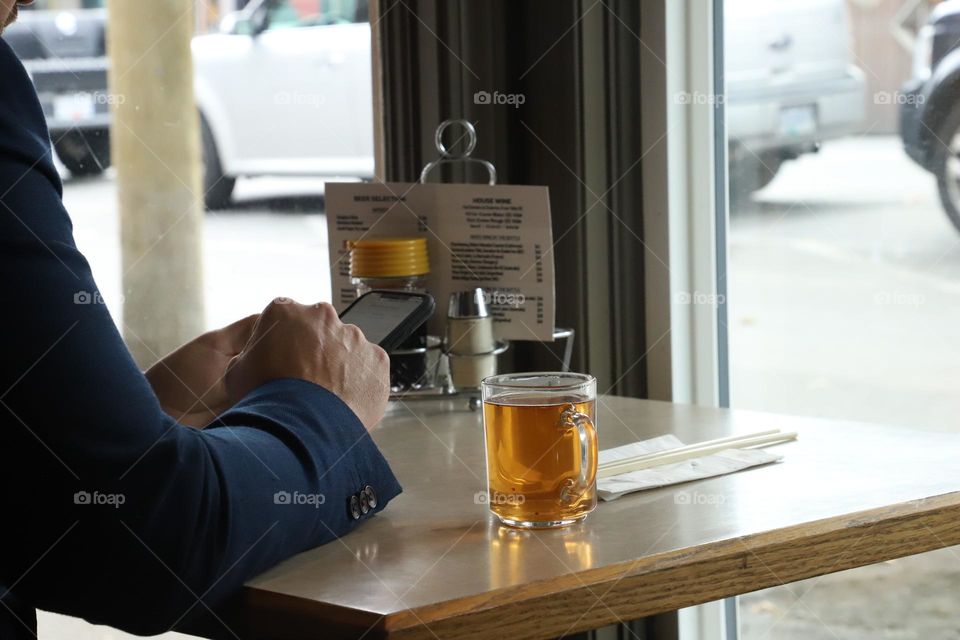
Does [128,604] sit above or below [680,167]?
below

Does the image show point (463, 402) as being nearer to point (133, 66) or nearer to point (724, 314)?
point (724, 314)

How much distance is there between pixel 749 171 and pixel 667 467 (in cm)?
85

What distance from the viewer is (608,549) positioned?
38.0 inches

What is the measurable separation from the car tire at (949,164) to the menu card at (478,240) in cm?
58

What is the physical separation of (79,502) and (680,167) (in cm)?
127

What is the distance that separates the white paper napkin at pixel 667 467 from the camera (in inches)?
44.6

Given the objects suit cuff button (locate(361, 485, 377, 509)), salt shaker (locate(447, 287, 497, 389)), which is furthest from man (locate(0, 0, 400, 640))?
salt shaker (locate(447, 287, 497, 389))

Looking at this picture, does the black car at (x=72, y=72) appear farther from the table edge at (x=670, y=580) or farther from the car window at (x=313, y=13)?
the table edge at (x=670, y=580)

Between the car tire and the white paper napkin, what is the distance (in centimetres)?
64

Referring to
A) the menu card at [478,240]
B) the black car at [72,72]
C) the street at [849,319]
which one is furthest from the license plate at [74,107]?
the menu card at [478,240]

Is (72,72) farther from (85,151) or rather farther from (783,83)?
(783,83)

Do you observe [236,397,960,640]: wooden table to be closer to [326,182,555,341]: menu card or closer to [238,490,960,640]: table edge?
[238,490,960,640]: table edge

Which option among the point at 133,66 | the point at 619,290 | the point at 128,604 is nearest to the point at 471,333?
the point at 619,290

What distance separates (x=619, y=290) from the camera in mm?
1961
